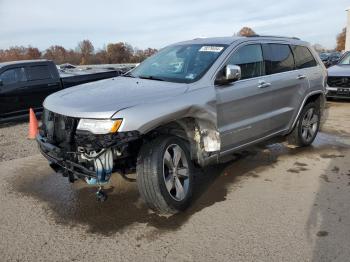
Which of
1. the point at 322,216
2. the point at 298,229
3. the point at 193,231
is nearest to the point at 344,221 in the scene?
the point at 322,216

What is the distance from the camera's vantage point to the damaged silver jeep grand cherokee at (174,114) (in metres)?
3.50

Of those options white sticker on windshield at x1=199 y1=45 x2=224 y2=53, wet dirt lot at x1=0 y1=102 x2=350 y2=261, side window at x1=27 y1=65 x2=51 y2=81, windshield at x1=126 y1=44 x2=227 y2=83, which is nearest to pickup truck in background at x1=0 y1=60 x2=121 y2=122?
side window at x1=27 y1=65 x2=51 y2=81

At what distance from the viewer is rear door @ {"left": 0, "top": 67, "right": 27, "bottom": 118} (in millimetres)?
9500

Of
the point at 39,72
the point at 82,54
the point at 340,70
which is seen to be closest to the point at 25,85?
the point at 39,72

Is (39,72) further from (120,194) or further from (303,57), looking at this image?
(303,57)

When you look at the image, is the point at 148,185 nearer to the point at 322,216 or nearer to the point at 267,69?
the point at 322,216

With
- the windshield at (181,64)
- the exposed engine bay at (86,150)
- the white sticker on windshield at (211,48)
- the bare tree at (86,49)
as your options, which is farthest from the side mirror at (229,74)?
the bare tree at (86,49)

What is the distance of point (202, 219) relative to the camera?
3803 millimetres

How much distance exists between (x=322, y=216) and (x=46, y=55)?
60.0 m

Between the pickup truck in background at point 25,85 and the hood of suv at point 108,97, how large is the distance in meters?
5.99

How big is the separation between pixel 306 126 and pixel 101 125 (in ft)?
13.4

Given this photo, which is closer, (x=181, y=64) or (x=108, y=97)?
(x=108, y=97)

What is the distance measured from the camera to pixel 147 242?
11.1ft

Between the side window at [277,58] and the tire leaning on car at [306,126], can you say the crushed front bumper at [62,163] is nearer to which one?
the side window at [277,58]
